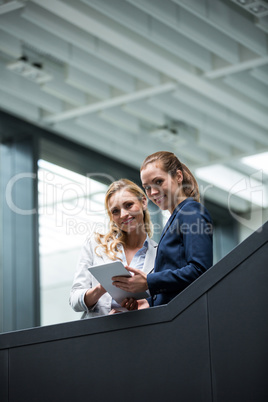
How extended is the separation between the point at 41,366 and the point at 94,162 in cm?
584

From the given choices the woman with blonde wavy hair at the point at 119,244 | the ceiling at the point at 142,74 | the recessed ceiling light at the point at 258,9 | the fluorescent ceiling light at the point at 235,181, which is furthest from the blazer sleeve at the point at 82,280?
the fluorescent ceiling light at the point at 235,181

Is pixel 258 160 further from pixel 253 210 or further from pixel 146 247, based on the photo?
pixel 146 247

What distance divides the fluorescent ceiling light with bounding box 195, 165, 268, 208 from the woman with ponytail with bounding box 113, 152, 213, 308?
579 cm

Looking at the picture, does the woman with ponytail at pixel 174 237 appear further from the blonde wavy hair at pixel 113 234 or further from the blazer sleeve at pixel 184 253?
the blonde wavy hair at pixel 113 234

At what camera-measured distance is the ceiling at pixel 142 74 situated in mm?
5801

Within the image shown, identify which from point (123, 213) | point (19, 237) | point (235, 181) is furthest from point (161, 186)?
point (235, 181)

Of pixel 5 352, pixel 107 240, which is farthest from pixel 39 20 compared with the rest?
pixel 5 352

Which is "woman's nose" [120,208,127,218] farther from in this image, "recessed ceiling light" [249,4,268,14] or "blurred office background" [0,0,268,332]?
"recessed ceiling light" [249,4,268,14]

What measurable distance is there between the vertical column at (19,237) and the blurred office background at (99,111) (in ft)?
0.04

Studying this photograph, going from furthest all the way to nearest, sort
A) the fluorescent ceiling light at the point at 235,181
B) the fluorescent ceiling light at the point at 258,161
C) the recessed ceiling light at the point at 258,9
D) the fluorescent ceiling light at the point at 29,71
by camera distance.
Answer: the fluorescent ceiling light at the point at 235,181 < the fluorescent ceiling light at the point at 258,161 < the fluorescent ceiling light at the point at 29,71 < the recessed ceiling light at the point at 258,9

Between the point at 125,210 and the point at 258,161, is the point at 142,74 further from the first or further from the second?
the point at 125,210

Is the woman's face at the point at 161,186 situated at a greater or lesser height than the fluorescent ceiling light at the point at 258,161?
lesser

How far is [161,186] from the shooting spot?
2.78 meters

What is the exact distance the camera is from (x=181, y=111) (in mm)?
7566
